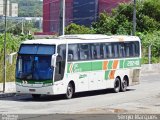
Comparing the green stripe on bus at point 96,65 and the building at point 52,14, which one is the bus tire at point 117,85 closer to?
the green stripe on bus at point 96,65

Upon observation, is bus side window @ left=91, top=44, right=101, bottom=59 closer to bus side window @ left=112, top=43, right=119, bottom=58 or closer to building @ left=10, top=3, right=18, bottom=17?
bus side window @ left=112, top=43, right=119, bottom=58

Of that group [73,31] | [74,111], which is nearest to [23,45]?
[74,111]

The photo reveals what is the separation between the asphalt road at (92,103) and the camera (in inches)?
753

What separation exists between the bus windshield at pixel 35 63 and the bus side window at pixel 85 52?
2.23m

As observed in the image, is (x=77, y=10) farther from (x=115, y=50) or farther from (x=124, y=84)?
(x=115, y=50)

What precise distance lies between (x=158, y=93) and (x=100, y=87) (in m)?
2.80

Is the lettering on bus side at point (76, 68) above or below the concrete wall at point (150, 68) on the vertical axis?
above

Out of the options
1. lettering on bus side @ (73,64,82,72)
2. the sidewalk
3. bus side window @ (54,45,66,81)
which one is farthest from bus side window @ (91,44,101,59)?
the sidewalk

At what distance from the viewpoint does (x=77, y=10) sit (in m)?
141

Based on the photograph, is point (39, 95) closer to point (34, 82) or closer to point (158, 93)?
point (34, 82)

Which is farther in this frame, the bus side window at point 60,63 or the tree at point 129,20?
the tree at point 129,20

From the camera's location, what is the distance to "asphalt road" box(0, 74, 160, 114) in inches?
753

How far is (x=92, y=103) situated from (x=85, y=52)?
13.6 feet

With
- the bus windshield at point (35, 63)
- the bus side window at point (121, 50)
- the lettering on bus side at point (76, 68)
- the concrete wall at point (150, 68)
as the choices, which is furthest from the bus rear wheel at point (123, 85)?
the concrete wall at point (150, 68)
